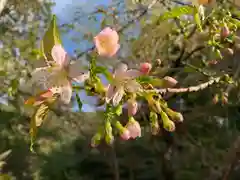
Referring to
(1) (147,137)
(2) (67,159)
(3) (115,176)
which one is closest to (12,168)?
(2) (67,159)

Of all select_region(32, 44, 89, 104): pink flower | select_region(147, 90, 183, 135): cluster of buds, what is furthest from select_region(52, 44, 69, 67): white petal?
select_region(147, 90, 183, 135): cluster of buds

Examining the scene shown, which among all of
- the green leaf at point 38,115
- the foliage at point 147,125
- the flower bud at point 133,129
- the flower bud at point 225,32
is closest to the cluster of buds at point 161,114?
the flower bud at point 133,129

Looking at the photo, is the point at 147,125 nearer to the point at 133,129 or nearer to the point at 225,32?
the point at 225,32

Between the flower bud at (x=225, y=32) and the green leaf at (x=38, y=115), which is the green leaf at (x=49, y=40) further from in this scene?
the flower bud at (x=225, y=32)

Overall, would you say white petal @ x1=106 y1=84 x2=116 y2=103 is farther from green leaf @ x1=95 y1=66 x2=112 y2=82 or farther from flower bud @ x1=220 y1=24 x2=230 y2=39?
flower bud @ x1=220 y1=24 x2=230 y2=39

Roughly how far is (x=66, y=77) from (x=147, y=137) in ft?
5.88

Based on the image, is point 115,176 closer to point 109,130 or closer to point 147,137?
point 147,137

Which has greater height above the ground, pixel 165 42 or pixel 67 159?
pixel 165 42

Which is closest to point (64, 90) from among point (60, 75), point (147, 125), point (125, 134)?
point (60, 75)

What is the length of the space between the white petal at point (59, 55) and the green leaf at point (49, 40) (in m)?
0.01

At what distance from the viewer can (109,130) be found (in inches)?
20.3

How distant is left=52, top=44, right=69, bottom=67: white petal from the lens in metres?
0.44

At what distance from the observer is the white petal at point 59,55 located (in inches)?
17.3

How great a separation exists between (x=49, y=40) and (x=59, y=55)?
0.03 meters
